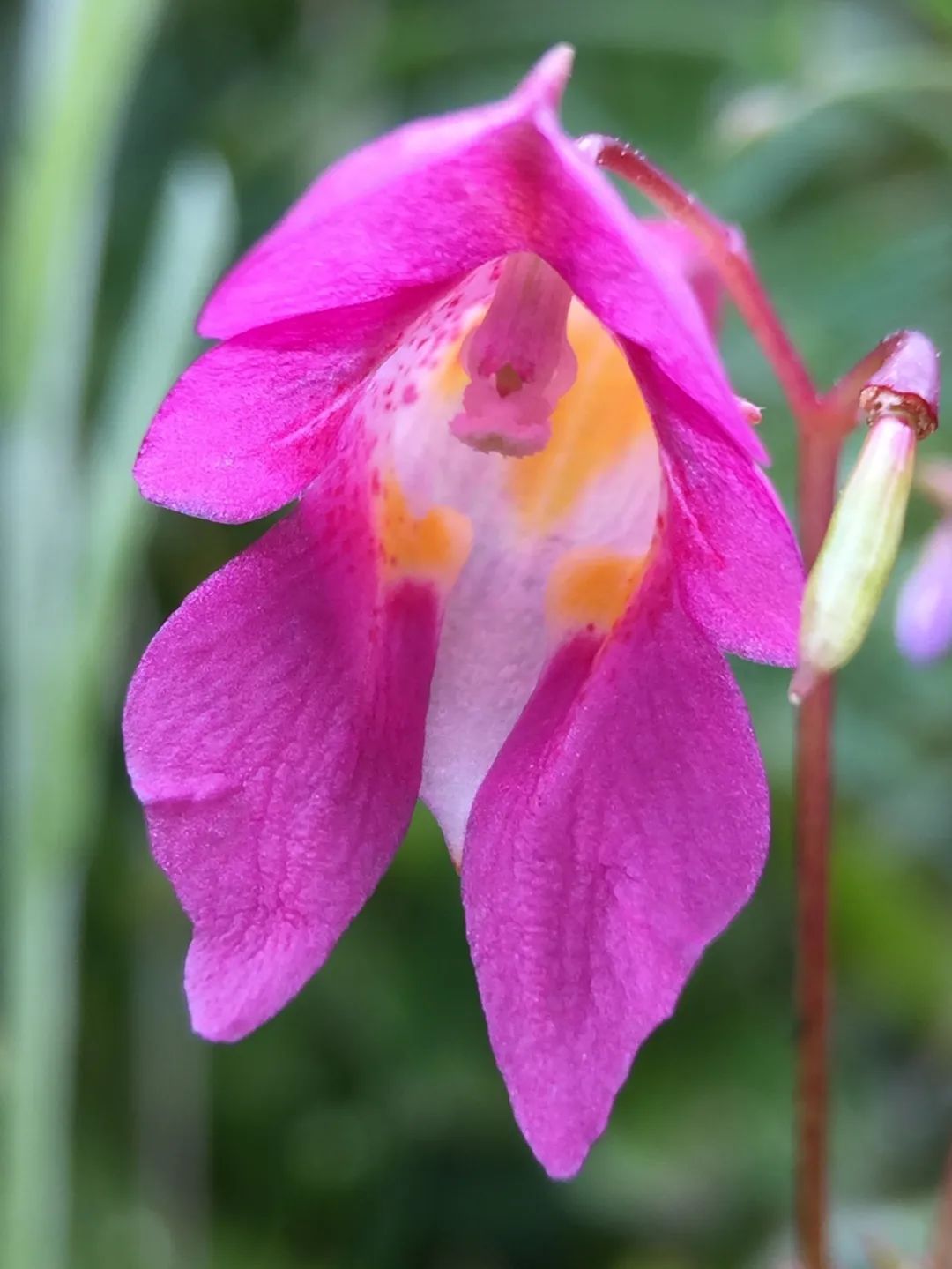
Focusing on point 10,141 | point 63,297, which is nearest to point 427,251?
point 63,297

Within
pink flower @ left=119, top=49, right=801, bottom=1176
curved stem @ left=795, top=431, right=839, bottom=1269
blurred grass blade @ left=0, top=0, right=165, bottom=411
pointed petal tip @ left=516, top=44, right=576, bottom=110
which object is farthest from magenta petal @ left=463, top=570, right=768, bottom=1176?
blurred grass blade @ left=0, top=0, right=165, bottom=411

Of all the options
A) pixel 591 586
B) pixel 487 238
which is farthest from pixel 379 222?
pixel 591 586

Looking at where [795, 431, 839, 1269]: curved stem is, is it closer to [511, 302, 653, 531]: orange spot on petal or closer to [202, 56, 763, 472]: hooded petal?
[511, 302, 653, 531]: orange spot on petal

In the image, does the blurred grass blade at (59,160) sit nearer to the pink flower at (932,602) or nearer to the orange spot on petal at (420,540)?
the orange spot on petal at (420,540)

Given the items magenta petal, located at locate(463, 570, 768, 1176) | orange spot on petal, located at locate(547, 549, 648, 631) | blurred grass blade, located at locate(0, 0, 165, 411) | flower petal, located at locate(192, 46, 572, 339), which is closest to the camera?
flower petal, located at locate(192, 46, 572, 339)

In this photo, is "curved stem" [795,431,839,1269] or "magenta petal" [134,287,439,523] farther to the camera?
"curved stem" [795,431,839,1269]

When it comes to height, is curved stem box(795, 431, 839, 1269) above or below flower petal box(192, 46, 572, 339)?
below

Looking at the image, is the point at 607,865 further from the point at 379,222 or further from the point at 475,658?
the point at 379,222
